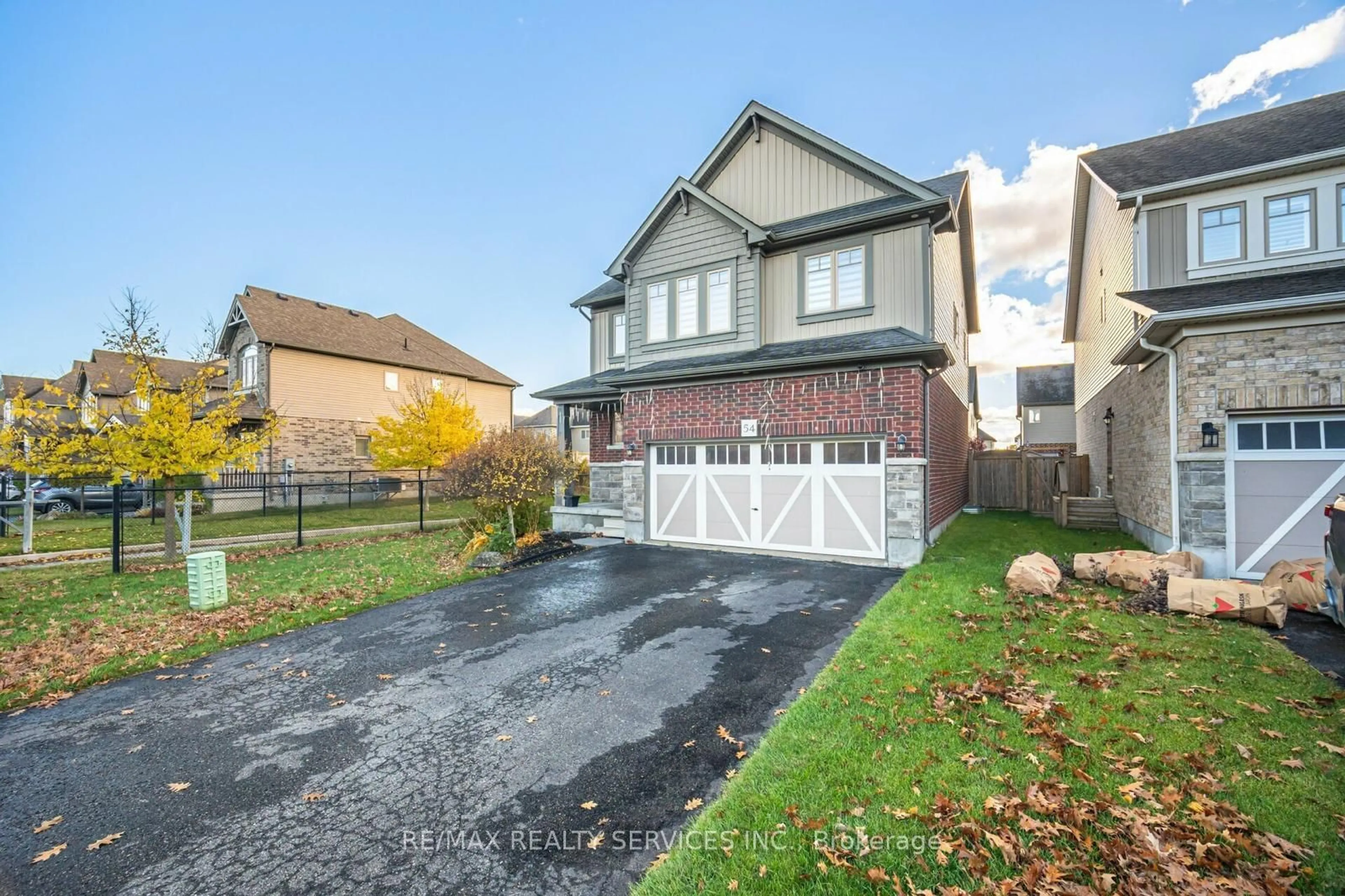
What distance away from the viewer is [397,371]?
1038 inches

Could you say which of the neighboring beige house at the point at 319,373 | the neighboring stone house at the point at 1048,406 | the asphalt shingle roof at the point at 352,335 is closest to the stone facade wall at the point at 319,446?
the neighboring beige house at the point at 319,373

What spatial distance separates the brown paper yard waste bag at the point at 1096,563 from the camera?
7.91m

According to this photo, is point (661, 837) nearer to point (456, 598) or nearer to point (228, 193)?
point (456, 598)

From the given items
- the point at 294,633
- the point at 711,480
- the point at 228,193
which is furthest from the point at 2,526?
the point at 711,480

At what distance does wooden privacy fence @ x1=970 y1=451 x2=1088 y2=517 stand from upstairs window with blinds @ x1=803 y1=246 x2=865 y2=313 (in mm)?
9489

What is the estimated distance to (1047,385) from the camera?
1433 inches

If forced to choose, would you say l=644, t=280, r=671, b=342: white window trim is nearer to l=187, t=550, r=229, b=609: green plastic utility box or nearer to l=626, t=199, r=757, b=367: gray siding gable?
l=626, t=199, r=757, b=367: gray siding gable

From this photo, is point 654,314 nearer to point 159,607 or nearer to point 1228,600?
point 159,607

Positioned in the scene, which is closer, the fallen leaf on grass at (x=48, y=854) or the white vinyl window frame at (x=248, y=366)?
the fallen leaf on grass at (x=48, y=854)

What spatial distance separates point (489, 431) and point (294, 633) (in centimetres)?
819

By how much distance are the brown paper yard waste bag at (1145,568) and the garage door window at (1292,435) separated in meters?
1.92

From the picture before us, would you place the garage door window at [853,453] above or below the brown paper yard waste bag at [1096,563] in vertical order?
above

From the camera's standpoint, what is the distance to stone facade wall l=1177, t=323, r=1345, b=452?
290 inches

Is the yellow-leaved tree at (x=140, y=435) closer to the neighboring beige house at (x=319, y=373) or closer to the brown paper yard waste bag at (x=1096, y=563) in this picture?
the neighboring beige house at (x=319, y=373)
